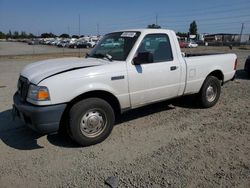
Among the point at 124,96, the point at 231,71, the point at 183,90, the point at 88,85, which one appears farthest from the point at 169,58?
the point at 231,71

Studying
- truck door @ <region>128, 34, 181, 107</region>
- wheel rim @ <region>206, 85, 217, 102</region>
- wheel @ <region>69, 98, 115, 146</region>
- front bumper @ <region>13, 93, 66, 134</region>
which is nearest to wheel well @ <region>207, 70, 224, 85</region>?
wheel rim @ <region>206, 85, 217, 102</region>

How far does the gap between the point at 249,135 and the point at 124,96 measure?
2318mm

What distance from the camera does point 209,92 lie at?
6156mm

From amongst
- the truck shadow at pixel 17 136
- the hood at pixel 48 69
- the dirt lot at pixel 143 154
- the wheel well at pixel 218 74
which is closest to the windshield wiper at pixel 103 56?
the hood at pixel 48 69

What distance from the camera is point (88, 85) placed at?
13.0 ft

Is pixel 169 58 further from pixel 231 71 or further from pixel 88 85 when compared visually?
pixel 231 71

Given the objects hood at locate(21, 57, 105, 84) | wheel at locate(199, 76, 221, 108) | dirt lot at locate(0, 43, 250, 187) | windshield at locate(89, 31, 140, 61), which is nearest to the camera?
dirt lot at locate(0, 43, 250, 187)

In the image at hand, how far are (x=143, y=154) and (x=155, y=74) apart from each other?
1557 mm

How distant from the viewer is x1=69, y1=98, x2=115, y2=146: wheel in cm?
396

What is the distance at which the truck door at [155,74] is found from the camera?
457 centimetres

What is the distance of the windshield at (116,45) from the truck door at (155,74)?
0.21 metres

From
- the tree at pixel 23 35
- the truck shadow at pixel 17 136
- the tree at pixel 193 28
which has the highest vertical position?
the tree at pixel 23 35

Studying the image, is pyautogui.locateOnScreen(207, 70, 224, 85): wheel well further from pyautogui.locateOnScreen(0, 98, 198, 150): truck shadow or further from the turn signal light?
the turn signal light

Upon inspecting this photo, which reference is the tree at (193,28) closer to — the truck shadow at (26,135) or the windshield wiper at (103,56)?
the truck shadow at (26,135)
